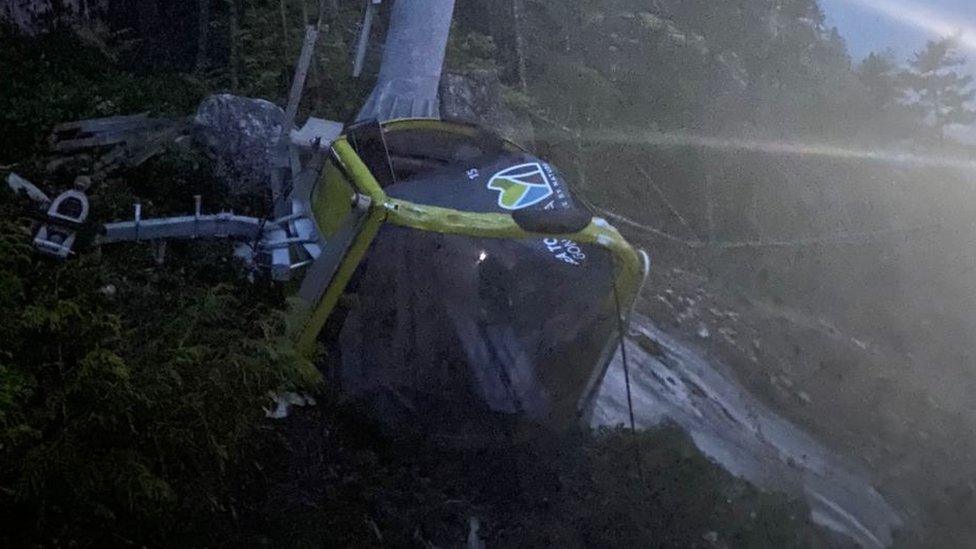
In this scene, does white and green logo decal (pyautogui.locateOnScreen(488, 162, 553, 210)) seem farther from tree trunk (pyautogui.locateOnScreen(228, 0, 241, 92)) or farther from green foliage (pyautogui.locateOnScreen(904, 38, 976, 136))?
green foliage (pyautogui.locateOnScreen(904, 38, 976, 136))

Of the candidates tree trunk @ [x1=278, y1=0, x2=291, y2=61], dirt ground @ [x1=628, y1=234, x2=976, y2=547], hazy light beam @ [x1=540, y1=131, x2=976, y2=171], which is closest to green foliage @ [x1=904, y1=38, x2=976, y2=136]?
hazy light beam @ [x1=540, y1=131, x2=976, y2=171]

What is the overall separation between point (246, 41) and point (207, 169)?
2.63 metres

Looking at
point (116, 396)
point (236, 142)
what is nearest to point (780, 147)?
point (236, 142)

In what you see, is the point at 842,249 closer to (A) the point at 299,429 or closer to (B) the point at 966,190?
(B) the point at 966,190

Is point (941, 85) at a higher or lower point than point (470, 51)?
lower

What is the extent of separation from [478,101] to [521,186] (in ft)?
12.3

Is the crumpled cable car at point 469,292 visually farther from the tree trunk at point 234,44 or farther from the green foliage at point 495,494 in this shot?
the tree trunk at point 234,44

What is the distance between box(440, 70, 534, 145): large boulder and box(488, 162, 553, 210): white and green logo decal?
302cm

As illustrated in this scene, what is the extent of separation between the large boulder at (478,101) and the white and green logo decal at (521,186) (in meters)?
3.02

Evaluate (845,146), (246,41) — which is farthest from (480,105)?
(845,146)

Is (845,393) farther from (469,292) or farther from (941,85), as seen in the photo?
(941,85)

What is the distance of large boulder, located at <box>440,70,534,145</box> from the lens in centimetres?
830

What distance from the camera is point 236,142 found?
640 centimetres

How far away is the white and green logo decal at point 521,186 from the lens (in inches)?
191
